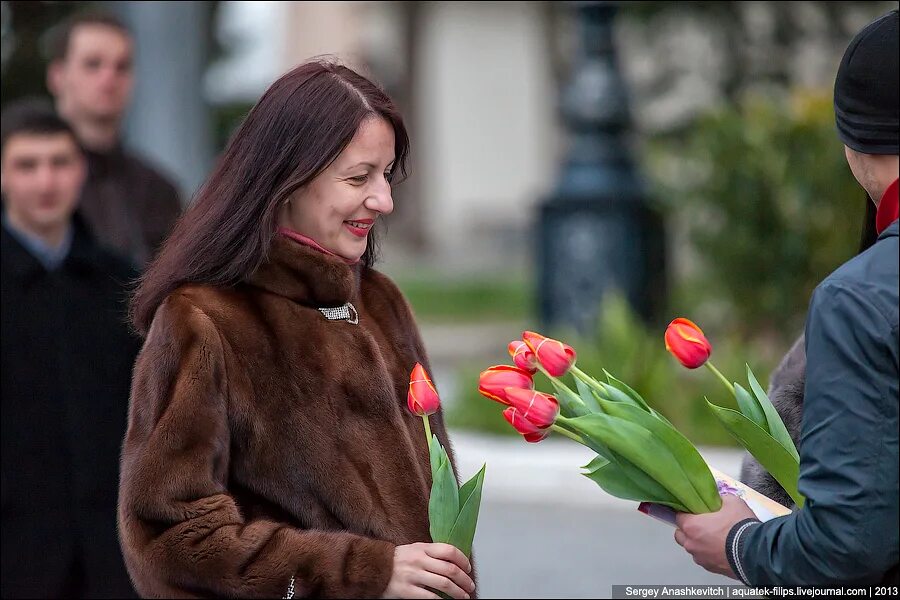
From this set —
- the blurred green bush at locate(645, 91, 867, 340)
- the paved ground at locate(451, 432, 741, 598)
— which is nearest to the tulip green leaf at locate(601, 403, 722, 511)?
the paved ground at locate(451, 432, 741, 598)

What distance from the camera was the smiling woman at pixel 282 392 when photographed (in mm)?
2436

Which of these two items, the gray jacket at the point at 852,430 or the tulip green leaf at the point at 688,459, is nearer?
the gray jacket at the point at 852,430

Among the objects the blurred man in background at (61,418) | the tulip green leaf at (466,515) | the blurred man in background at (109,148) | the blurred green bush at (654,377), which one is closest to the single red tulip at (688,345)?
the tulip green leaf at (466,515)

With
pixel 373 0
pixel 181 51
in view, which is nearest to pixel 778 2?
pixel 181 51

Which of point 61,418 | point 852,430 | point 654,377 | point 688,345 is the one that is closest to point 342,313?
point 688,345

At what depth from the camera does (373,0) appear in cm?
2488

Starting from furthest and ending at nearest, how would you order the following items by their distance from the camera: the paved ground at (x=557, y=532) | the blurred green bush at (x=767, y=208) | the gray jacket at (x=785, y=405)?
the blurred green bush at (x=767, y=208)
the paved ground at (x=557, y=532)
the gray jacket at (x=785, y=405)

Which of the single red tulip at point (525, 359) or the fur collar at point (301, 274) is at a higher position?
the fur collar at point (301, 274)

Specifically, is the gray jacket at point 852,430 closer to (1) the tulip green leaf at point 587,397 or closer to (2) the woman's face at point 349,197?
(1) the tulip green leaf at point 587,397

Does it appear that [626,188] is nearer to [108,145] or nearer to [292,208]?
[108,145]

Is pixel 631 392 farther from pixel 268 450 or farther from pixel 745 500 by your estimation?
pixel 268 450

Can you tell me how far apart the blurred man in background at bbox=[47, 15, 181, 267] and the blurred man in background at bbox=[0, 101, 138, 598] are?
2.44 feet

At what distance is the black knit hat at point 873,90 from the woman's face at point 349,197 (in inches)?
35.8

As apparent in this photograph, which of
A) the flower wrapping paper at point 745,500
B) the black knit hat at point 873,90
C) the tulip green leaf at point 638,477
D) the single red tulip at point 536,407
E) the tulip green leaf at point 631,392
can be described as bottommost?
the flower wrapping paper at point 745,500
